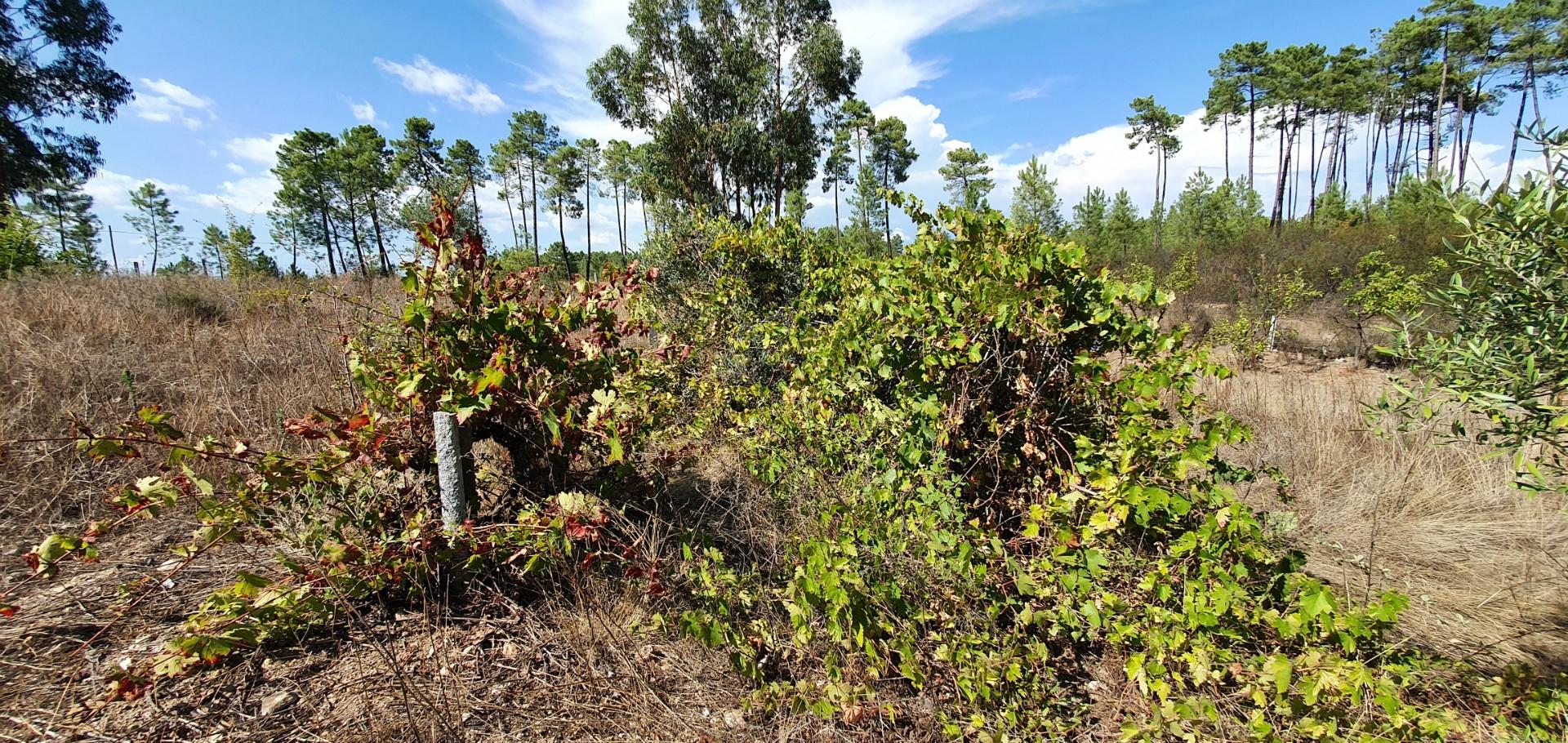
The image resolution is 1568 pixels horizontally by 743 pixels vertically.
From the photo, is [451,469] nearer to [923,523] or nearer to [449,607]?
[449,607]

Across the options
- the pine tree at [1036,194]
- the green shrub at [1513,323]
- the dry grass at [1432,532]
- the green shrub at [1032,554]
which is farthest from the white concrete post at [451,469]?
the pine tree at [1036,194]

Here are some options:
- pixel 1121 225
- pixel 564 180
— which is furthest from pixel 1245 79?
pixel 564 180

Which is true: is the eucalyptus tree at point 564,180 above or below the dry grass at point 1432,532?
above

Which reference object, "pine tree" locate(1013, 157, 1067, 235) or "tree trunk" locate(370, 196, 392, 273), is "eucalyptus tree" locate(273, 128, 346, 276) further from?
"pine tree" locate(1013, 157, 1067, 235)

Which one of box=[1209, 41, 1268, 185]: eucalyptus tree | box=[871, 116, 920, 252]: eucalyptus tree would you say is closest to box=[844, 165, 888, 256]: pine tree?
box=[871, 116, 920, 252]: eucalyptus tree

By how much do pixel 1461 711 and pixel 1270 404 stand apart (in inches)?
184

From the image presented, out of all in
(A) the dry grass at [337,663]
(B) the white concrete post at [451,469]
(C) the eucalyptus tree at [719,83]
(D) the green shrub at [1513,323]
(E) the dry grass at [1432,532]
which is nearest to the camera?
(D) the green shrub at [1513,323]

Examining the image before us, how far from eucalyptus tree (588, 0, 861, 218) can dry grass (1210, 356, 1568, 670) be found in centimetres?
1290

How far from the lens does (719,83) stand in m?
15.5

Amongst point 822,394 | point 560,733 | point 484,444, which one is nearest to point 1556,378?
point 822,394

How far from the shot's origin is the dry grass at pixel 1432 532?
2.52 metres

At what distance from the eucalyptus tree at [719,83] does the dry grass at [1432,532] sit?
12.9 meters

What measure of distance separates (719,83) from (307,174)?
2414 cm

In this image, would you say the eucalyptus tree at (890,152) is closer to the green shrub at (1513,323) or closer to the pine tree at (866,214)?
the pine tree at (866,214)
